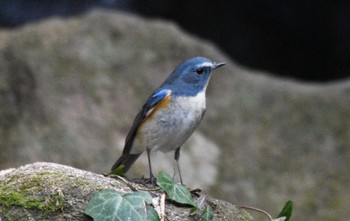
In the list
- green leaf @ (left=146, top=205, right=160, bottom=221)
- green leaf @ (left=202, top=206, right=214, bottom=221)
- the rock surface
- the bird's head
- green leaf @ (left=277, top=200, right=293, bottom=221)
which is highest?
the bird's head

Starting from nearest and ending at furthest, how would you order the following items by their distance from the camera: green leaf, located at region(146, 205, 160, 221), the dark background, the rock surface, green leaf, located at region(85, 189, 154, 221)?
green leaf, located at region(85, 189, 154, 221) → green leaf, located at region(146, 205, 160, 221) → the rock surface → the dark background

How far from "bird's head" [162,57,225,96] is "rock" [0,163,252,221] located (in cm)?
128

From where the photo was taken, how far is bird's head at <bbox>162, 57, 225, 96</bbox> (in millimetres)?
4992

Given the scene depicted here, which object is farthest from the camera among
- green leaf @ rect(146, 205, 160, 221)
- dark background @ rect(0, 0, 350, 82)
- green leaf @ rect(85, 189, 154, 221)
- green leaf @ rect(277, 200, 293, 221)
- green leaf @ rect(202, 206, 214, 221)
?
dark background @ rect(0, 0, 350, 82)

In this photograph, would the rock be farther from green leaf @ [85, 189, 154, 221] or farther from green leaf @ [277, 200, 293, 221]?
green leaf @ [277, 200, 293, 221]

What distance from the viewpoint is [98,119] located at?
29.7 ft

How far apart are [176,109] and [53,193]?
1614 mm

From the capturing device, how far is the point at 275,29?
540 inches

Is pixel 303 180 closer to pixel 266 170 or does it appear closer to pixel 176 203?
pixel 266 170

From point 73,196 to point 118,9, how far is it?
9632mm

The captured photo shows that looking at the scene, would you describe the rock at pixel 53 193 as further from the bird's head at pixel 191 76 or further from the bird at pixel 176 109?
the bird's head at pixel 191 76

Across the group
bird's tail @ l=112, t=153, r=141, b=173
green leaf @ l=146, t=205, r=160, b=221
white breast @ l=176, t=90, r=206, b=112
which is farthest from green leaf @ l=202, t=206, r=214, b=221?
bird's tail @ l=112, t=153, r=141, b=173

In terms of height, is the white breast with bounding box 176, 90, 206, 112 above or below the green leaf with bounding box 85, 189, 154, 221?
above

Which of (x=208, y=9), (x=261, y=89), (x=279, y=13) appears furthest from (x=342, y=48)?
(x=261, y=89)
